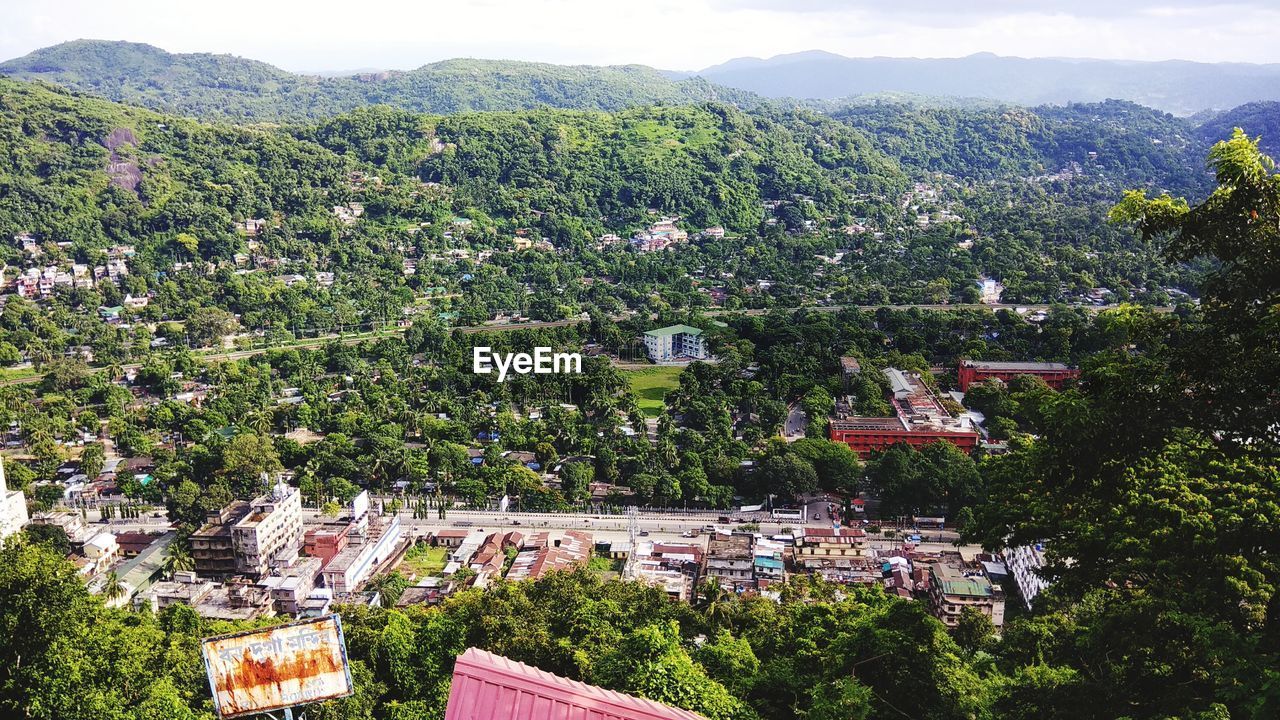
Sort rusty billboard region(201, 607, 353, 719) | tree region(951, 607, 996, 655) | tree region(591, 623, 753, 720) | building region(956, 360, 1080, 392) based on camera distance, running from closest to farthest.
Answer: rusty billboard region(201, 607, 353, 719), tree region(591, 623, 753, 720), tree region(951, 607, 996, 655), building region(956, 360, 1080, 392)

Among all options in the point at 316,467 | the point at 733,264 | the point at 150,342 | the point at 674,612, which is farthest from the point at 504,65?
the point at 674,612

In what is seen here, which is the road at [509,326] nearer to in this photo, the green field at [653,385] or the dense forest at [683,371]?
the dense forest at [683,371]

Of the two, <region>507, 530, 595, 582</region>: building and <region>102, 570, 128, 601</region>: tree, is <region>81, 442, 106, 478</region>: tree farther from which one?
<region>507, 530, 595, 582</region>: building

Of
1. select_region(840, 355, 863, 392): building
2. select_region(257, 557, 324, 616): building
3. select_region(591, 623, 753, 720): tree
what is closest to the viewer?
select_region(591, 623, 753, 720): tree

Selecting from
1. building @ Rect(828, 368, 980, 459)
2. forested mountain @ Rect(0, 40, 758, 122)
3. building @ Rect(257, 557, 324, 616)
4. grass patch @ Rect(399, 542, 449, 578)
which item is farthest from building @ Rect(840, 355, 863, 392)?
forested mountain @ Rect(0, 40, 758, 122)

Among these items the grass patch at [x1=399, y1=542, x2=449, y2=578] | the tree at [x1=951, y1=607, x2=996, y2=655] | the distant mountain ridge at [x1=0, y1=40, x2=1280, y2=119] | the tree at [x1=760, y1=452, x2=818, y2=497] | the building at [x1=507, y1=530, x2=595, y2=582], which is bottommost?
the grass patch at [x1=399, y1=542, x2=449, y2=578]

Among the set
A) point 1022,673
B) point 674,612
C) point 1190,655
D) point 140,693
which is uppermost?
point 1190,655

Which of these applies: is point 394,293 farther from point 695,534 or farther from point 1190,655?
point 1190,655
